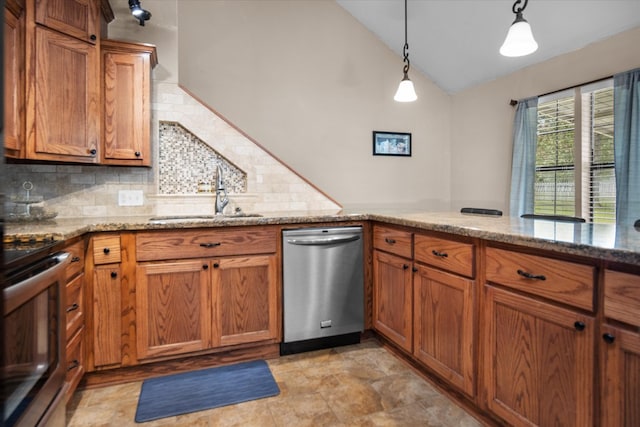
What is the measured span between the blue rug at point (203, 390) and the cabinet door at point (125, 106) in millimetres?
1395

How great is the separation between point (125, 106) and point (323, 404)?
2.18 m

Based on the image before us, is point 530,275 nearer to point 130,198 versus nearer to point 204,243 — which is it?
point 204,243

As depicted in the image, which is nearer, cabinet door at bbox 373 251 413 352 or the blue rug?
the blue rug

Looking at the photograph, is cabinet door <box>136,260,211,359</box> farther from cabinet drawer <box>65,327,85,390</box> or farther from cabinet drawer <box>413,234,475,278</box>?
cabinet drawer <box>413,234,475,278</box>

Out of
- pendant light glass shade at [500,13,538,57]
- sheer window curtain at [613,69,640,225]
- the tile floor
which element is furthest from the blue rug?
sheer window curtain at [613,69,640,225]

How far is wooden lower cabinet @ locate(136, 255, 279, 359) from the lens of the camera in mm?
2232

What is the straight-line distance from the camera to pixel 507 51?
6.60 feet

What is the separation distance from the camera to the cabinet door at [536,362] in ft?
4.22

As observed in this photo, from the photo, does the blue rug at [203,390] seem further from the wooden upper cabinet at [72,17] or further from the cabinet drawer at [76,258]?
the wooden upper cabinet at [72,17]

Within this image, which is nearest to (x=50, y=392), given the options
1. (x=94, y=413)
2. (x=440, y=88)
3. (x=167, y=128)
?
(x=94, y=413)

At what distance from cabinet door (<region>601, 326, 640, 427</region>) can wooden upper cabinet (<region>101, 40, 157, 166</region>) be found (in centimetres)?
258

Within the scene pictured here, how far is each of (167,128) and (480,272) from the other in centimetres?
235

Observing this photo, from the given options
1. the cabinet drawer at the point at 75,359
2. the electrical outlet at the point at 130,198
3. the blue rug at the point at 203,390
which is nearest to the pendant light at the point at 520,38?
the blue rug at the point at 203,390

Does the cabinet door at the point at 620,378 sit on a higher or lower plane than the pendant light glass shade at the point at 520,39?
lower
